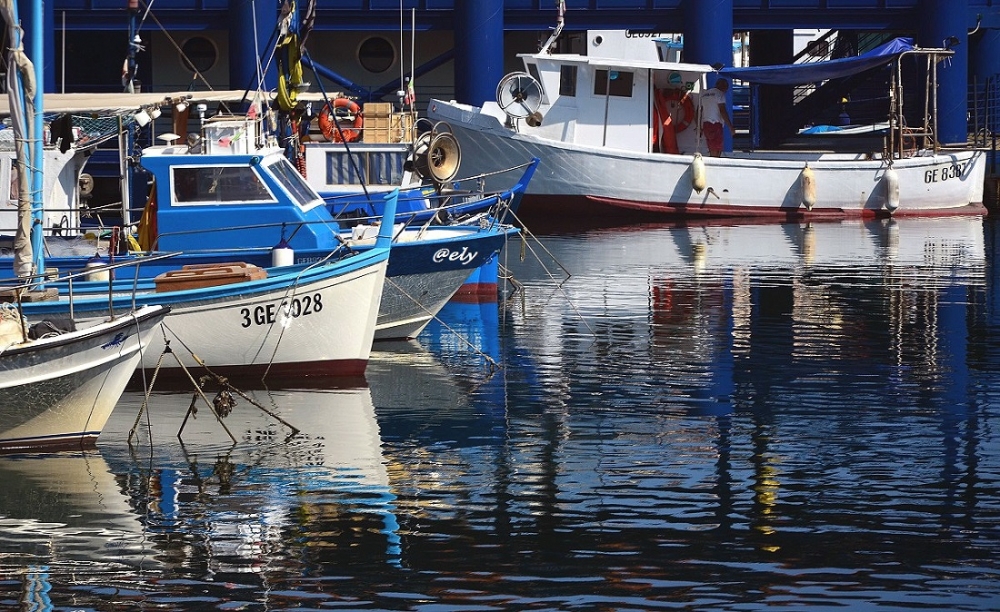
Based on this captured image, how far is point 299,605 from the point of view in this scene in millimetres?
10297

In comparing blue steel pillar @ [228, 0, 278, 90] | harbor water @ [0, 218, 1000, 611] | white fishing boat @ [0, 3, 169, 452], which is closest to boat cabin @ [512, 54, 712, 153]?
blue steel pillar @ [228, 0, 278, 90]

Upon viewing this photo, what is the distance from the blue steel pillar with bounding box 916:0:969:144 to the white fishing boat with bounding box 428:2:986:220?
1662mm

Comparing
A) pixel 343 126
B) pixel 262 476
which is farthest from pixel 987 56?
pixel 262 476

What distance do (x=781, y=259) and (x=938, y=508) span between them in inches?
731

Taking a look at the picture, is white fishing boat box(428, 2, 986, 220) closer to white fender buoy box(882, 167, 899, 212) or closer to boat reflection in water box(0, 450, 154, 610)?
white fender buoy box(882, 167, 899, 212)

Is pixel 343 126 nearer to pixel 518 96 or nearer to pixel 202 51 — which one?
pixel 518 96

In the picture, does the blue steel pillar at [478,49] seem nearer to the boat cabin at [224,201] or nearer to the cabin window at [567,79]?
the cabin window at [567,79]

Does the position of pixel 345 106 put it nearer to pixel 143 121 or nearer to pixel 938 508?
pixel 143 121

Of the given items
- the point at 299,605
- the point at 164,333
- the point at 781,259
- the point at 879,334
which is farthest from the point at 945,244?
the point at 299,605

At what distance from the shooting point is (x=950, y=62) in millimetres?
42875

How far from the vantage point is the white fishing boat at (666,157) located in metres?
38.8

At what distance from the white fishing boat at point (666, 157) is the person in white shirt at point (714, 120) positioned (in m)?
0.17

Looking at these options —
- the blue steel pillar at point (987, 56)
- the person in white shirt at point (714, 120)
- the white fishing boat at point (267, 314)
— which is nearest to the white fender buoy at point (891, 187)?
the person in white shirt at point (714, 120)

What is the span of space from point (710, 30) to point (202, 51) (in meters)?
14.6
